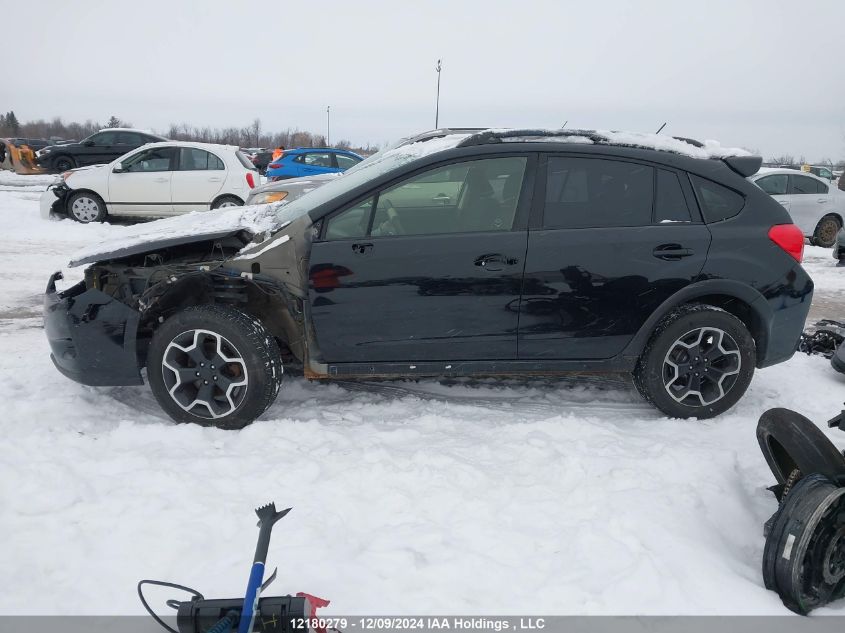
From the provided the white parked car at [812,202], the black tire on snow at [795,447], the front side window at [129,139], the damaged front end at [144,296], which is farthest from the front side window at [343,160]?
the black tire on snow at [795,447]

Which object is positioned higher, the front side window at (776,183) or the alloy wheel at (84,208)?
the front side window at (776,183)

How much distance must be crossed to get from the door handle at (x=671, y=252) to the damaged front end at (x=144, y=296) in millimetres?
2151

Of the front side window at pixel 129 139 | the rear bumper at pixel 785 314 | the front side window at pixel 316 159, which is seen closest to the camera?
the rear bumper at pixel 785 314

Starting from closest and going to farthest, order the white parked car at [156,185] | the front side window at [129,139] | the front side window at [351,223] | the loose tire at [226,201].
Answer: the front side window at [351,223] < the loose tire at [226,201] < the white parked car at [156,185] < the front side window at [129,139]

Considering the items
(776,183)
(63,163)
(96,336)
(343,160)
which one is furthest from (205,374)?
(63,163)

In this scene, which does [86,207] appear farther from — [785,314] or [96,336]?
[785,314]

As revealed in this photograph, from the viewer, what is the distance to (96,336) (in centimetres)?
384

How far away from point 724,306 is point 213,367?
10.5 feet

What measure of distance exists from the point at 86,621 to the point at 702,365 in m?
3.51

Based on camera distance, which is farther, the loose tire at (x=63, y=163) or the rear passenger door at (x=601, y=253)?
the loose tire at (x=63, y=163)

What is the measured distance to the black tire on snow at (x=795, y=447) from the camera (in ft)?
8.63

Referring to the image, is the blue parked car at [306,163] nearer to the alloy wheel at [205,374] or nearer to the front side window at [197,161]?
the front side window at [197,161]

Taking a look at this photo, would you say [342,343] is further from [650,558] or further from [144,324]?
[650,558]

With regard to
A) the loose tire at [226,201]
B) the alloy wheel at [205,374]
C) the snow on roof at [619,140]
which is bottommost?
the alloy wheel at [205,374]
